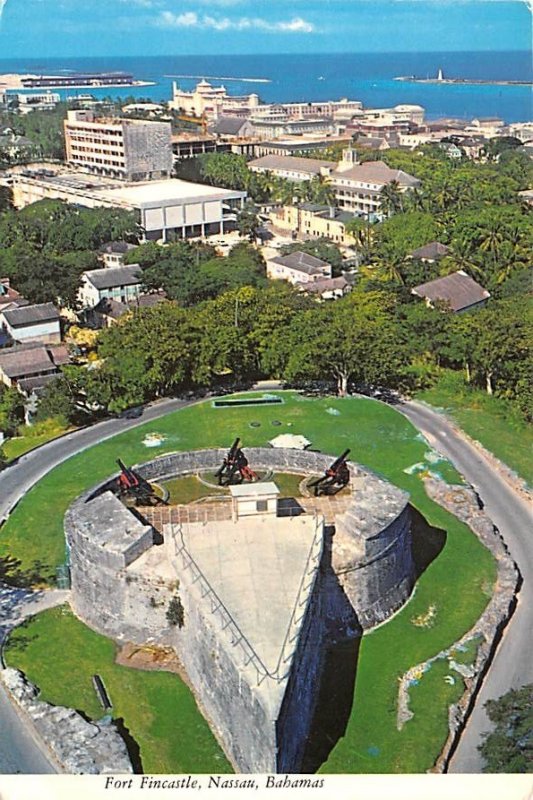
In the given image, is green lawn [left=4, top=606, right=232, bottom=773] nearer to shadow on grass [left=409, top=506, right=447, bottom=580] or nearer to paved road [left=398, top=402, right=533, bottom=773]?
paved road [left=398, top=402, right=533, bottom=773]

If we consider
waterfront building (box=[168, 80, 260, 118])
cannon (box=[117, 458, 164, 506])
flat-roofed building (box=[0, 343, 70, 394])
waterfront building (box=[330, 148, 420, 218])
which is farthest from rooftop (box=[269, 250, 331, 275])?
waterfront building (box=[168, 80, 260, 118])

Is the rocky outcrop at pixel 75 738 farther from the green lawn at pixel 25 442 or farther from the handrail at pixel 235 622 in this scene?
the green lawn at pixel 25 442

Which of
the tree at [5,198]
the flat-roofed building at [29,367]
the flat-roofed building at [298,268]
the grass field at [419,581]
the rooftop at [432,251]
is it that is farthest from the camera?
the tree at [5,198]

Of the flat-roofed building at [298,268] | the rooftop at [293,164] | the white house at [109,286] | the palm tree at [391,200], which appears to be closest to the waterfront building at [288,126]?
the rooftop at [293,164]

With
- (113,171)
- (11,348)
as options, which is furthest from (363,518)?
(113,171)

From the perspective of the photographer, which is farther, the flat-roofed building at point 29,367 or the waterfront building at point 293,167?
the waterfront building at point 293,167

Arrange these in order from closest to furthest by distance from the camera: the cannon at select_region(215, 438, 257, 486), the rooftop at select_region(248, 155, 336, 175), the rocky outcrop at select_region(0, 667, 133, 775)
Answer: the rocky outcrop at select_region(0, 667, 133, 775), the cannon at select_region(215, 438, 257, 486), the rooftop at select_region(248, 155, 336, 175)
